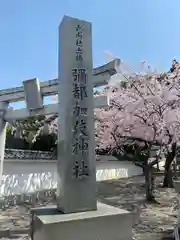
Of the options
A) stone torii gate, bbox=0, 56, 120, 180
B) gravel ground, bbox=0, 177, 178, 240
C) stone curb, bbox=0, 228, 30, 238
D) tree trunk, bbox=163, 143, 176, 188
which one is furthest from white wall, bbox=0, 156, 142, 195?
tree trunk, bbox=163, 143, 176, 188

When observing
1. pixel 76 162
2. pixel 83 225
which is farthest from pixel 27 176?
pixel 83 225

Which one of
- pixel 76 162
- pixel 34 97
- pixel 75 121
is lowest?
pixel 76 162

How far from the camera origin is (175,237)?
Answer: 5949 millimetres

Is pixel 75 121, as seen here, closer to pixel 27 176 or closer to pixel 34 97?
pixel 34 97

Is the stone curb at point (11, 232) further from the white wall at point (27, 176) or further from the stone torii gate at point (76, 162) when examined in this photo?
the white wall at point (27, 176)

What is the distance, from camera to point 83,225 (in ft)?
11.8

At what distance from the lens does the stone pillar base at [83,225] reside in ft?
11.4

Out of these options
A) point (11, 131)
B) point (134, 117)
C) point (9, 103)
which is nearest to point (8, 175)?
point (9, 103)

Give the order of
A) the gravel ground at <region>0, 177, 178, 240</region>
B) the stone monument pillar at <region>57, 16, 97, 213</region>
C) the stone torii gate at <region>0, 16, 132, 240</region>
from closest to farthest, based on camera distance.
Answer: the stone torii gate at <region>0, 16, 132, 240</region> < the stone monument pillar at <region>57, 16, 97, 213</region> < the gravel ground at <region>0, 177, 178, 240</region>

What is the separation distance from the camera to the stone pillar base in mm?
3475

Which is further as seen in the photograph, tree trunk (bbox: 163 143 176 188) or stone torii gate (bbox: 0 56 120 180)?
tree trunk (bbox: 163 143 176 188)

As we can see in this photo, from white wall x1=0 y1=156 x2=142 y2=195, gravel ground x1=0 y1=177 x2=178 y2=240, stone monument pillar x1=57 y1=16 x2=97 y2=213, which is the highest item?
stone monument pillar x1=57 y1=16 x2=97 y2=213

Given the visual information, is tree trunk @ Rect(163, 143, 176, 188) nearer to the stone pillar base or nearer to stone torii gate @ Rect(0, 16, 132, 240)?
stone torii gate @ Rect(0, 16, 132, 240)

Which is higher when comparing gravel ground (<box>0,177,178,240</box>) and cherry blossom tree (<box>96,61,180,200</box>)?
cherry blossom tree (<box>96,61,180,200</box>)
